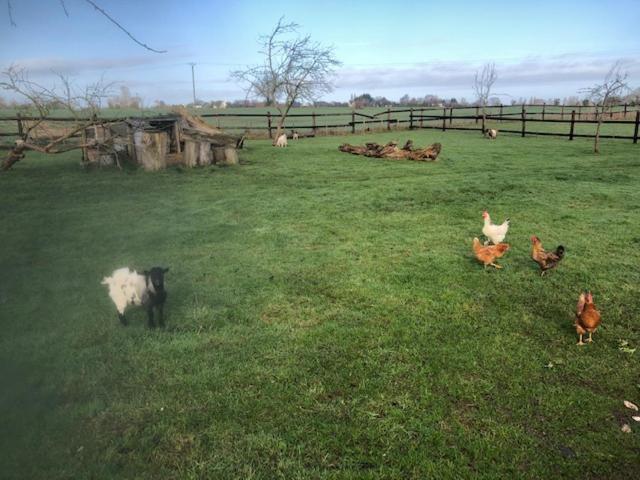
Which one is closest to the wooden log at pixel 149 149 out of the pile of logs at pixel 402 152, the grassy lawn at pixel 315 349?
the grassy lawn at pixel 315 349

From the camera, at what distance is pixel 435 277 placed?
5.05 meters

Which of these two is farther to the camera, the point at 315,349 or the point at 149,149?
the point at 149,149

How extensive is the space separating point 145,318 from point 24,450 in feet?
5.36

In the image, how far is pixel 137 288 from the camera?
381 centimetres

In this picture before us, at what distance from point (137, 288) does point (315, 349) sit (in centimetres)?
157

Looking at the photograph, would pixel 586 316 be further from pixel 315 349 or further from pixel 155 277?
pixel 155 277

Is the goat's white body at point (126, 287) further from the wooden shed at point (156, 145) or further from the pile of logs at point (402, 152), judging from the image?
the pile of logs at point (402, 152)

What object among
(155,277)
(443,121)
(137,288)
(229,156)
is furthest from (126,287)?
(443,121)

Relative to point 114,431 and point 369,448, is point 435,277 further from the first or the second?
point 114,431

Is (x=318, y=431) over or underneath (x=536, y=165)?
underneath

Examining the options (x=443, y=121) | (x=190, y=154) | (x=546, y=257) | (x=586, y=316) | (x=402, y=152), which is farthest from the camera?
(x=443, y=121)

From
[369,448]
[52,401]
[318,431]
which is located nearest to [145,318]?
[52,401]

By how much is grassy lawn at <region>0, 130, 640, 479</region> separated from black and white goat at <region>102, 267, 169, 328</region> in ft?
0.78

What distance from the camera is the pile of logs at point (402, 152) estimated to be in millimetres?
14141
